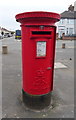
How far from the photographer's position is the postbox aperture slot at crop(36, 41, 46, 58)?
2530 millimetres

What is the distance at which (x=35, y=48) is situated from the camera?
2.56 m

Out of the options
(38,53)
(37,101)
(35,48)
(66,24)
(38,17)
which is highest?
(66,24)

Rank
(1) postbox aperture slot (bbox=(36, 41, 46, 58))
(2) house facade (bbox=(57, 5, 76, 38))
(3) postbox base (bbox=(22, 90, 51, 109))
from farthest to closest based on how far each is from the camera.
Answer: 1. (2) house facade (bbox=(57, 5, 76, 38))
2. (3) postbox base (bbox=(22, 90, 51, 109))
3. (1) postbox aperture slot (bbox=(36, 41, 46, 58))

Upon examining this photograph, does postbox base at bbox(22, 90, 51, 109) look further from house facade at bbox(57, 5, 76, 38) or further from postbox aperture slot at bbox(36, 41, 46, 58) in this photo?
house facade at bbox(57, 5, 76, 38)

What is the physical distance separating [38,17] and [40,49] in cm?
61

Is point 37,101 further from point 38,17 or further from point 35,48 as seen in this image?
point 38,17

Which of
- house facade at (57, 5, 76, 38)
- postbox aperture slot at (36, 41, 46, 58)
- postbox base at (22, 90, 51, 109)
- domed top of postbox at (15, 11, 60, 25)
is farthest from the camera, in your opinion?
house facade at (57, 5, 76, 38)

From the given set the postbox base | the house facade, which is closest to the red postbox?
the postbox base

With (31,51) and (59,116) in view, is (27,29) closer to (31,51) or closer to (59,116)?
(31,51)

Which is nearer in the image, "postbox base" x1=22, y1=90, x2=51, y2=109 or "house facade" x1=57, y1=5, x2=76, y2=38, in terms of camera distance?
"postbox base" x1=22, y1=90, x2=51, y2=109

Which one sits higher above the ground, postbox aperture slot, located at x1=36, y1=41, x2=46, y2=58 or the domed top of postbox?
the domed top of postbox

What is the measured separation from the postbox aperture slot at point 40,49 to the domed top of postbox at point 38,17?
1.24ft

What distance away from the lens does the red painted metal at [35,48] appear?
2443 mm

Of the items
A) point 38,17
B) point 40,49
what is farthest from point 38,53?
point 38,17
